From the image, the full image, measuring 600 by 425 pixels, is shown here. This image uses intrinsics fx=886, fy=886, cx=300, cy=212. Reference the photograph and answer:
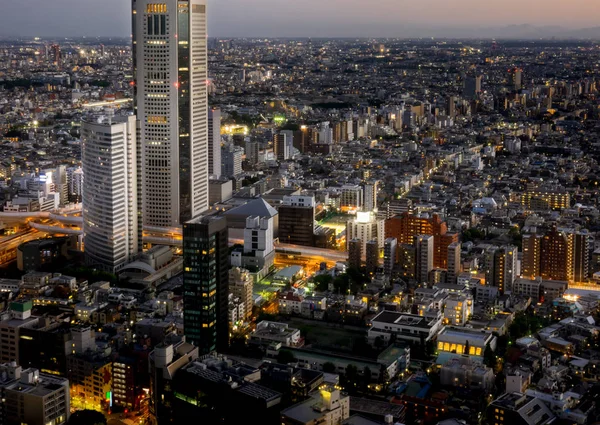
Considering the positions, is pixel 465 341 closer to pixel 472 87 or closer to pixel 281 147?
pixel 281 147

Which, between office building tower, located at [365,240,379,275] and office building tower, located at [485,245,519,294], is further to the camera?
office building tower, located at [365,240,379,275]

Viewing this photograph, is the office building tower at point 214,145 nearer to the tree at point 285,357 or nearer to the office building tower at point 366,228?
the office building tower at point 366,228

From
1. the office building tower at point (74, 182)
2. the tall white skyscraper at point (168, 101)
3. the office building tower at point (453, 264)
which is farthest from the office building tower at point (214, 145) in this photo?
the office building tower at point (453, 264)

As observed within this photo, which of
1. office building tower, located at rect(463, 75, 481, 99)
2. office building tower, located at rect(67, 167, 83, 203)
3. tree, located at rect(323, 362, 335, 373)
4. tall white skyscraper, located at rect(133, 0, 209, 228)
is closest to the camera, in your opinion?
tree, located at rect(323, 362, 335, 373)

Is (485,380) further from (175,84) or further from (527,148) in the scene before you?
(527,148)

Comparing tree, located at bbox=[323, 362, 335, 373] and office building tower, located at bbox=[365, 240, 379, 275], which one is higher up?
office building tower, located at bbox=[365, 240, 379, 275]

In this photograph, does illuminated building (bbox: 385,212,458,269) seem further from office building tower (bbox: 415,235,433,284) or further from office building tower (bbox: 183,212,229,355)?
office building tower (bbox: 183,212,229,355)

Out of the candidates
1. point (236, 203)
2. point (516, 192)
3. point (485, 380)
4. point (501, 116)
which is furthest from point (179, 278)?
point (501, 116)

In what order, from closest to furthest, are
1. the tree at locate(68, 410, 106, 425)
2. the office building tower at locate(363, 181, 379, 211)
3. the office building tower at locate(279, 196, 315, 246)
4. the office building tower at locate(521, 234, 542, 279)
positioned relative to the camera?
the tree at locate(68, 410, 106, 425), the office building tower at locate(521, 234, 542, 279), the office building tower at locate(279, 196, 315, 246), the office building tower at locate(363, 181, 379, 211)

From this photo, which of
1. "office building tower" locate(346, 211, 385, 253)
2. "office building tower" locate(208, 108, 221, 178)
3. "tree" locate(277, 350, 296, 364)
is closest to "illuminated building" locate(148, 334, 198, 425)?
"tree" locate(277, 350, 296, 364)
